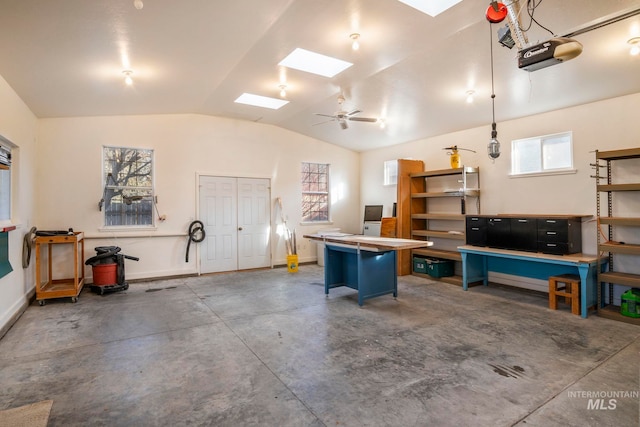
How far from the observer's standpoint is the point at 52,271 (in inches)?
215

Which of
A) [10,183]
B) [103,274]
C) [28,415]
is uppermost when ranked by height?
[10,183]

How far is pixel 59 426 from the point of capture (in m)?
2.11

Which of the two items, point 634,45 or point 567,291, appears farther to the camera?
point 567,291

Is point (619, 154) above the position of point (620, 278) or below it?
above

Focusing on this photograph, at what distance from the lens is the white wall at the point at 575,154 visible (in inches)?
173

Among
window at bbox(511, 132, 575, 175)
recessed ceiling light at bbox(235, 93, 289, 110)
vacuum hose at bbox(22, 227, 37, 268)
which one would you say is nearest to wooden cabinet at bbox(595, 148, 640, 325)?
window at bbox(511, 132, 575, 175)

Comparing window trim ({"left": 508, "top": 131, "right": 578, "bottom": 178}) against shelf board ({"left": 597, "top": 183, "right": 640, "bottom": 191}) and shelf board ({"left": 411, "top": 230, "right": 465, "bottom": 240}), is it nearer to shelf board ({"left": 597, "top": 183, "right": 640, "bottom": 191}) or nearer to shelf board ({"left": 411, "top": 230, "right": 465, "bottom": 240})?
shelf board ({"left": 597, "top": 183, "right": 640, "bottom": 191})

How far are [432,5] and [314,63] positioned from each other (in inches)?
65.3

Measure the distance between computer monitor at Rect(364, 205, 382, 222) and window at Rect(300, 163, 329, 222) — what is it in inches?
39.0

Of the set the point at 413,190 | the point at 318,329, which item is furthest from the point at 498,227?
the point at 318,329

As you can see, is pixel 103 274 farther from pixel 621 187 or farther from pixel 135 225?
pixel 621 187

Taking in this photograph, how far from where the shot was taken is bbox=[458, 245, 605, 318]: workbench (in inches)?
161

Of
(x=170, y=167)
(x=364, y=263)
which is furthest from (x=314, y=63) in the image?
(x=170, y=167)

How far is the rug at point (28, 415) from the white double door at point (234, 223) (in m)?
4.50
